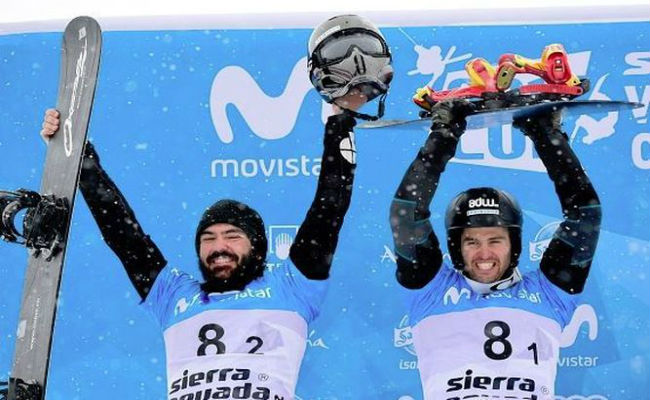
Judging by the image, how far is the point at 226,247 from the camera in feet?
13.4

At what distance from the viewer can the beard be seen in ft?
13.5

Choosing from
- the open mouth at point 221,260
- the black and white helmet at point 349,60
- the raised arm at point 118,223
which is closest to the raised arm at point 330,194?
the black and white helmet at point 349,60

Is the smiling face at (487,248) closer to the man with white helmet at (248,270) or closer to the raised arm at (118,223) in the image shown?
the man with white helmet at (248,270)

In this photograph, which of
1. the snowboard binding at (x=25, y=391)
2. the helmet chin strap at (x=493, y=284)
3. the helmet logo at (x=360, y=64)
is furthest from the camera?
the helmet chin strap at (x=493, y=284)

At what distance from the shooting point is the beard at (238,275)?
4105 millimetres

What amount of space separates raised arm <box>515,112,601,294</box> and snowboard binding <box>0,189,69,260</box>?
1795 millimetres

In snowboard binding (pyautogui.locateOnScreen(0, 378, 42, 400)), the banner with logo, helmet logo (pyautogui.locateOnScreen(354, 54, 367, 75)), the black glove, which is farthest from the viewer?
the banner with logo

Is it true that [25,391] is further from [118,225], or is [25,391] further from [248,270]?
[248,270]

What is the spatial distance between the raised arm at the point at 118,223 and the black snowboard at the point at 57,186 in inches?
4.9

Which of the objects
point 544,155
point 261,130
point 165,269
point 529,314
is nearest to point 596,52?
point 544,155

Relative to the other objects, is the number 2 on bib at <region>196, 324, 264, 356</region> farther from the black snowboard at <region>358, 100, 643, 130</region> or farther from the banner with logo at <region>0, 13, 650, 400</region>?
the black snowboard at <region>358, 100, 643, 130</region>

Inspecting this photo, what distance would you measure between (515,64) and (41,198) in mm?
1846

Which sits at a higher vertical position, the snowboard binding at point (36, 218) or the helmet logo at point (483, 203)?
the helmet logo at point (483, 203)

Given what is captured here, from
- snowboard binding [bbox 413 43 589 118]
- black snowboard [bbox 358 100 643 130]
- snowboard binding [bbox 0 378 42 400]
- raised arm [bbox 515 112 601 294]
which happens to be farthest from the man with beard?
raised arm [bbox 515 112 601 294]
